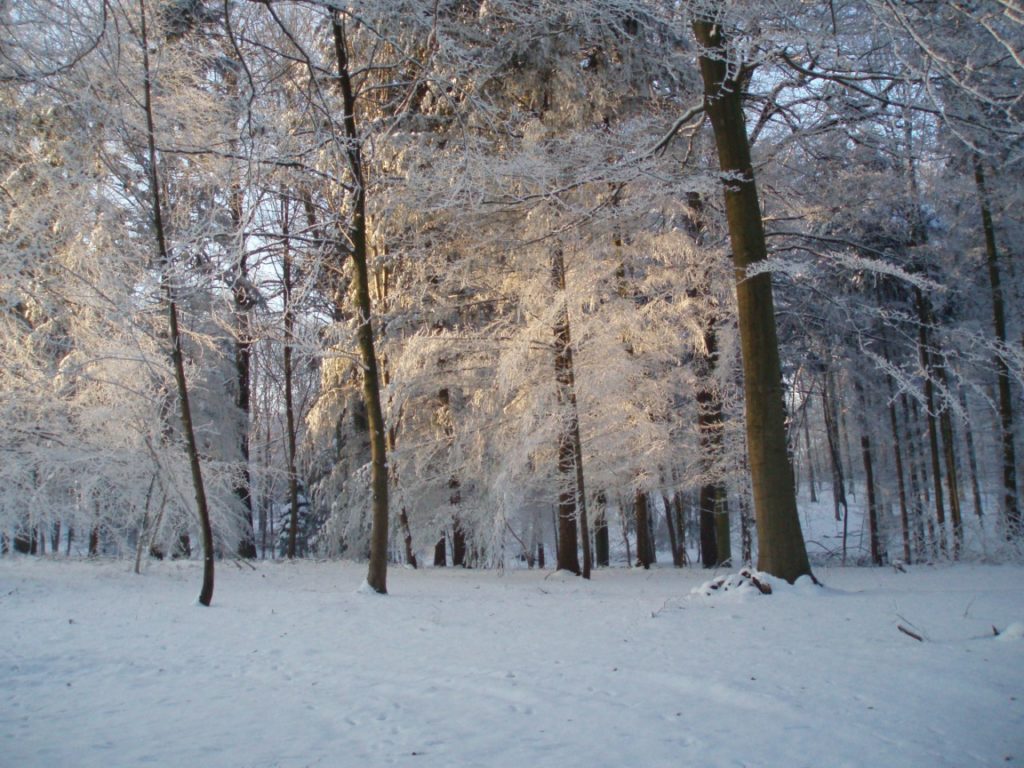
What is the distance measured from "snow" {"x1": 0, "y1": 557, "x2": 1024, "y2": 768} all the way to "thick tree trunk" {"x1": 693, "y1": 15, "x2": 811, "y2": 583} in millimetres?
519

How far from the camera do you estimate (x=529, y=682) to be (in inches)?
146

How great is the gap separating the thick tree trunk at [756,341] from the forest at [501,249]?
0.03 metres

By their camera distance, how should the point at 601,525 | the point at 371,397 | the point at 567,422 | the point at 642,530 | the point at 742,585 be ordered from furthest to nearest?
the point at 601,525 < the point at 642,530 < the point at 567,422 < the point at 371,397 < the point at 742,585

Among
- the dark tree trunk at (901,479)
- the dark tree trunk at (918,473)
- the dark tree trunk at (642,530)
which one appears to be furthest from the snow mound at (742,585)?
the dark tree trunk at (901,479)

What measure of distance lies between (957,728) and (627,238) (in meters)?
9.36

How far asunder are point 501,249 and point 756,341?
5.14 meters

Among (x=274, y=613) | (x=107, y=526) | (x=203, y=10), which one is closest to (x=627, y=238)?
(x=203, y=10)

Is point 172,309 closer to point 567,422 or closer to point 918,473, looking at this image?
point 567,422

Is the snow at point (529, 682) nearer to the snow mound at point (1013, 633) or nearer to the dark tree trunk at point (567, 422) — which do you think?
the snow mound at point (1013, 633)

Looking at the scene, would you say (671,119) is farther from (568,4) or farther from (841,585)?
(841,585)

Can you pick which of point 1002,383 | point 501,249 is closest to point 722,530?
point 1002,383

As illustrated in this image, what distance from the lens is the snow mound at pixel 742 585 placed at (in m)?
6.21

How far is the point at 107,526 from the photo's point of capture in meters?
11.4

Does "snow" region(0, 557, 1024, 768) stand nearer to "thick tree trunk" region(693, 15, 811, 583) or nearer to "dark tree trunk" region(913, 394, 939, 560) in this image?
"thick tree trunk" region(693, 15, 811, 583)
